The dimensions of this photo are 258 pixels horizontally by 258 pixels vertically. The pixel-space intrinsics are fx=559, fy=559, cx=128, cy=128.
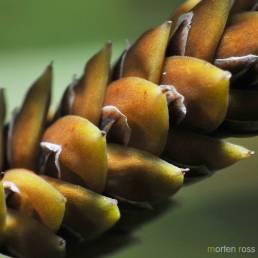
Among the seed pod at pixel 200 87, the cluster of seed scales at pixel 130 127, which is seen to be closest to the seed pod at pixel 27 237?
the cluster of seed scales at pixel 130 127

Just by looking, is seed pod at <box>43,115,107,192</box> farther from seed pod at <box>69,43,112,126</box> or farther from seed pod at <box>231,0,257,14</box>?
seed pod at <box>231,0,257,14</box>

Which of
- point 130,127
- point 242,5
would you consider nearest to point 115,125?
point 130,127

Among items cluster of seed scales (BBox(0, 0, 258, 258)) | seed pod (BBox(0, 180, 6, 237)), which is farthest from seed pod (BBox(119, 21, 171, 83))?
seed pod (BBox(0, 180, 6, 237))

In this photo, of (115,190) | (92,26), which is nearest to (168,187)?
(115,190)

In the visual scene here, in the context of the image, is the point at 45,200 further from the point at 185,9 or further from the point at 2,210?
the point at 185,9
